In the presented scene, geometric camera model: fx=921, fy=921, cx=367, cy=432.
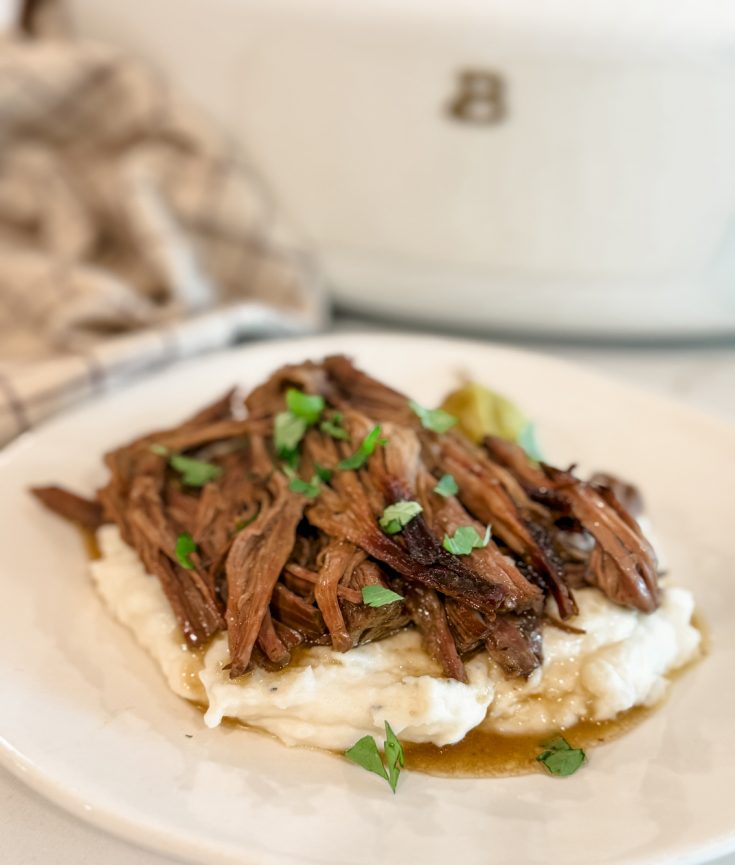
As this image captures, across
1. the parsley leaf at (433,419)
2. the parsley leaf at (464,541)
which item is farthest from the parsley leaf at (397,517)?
the parsley leaf at (433,419)

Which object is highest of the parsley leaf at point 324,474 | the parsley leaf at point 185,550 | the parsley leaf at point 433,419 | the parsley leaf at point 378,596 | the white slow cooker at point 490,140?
the white slow cooker at point 490,140

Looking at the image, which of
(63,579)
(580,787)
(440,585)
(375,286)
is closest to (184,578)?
(63,579)

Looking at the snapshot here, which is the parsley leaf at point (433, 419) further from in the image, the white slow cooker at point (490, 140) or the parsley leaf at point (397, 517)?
the white slow cooker at point (490, 140)

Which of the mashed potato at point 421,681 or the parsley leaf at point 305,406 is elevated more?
the parsley leaf at point 305,406

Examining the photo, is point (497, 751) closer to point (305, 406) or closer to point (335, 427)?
point (335, 427)

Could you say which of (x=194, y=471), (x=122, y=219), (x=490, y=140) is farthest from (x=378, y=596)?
(x=122, y=219)

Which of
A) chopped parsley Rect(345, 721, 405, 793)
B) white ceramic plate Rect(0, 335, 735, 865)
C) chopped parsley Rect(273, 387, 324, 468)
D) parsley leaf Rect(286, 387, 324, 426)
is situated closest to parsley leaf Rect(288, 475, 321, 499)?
chopped parsley Rect(273, 387, 324, 468)

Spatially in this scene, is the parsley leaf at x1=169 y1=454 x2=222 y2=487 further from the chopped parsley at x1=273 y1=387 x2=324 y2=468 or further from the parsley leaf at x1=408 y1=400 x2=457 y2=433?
the parsley leaf at x1=408 y1=400 x2=457 y2=433
